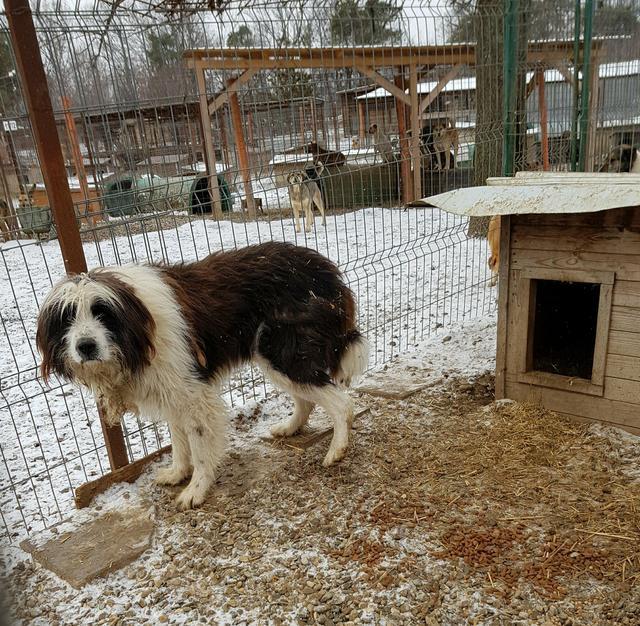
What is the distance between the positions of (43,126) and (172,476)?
6.80ft

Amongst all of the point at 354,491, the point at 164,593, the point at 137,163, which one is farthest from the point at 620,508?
the point at 137,163

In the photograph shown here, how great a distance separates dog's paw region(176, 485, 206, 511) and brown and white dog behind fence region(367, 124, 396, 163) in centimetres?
318

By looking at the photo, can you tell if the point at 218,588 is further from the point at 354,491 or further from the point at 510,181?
the point at 510,181

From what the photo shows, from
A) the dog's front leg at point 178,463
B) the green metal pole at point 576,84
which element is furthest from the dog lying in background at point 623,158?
the dog's front leg at point 178,463

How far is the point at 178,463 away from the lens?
3398mm

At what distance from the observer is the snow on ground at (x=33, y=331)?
11.1 feet

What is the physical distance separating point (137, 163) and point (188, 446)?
252cm

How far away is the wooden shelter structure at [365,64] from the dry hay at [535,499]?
228 cm

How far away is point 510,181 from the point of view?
13.1ft

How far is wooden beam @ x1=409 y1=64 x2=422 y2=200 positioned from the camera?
6047mm

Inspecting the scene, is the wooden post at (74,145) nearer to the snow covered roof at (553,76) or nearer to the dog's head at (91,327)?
the dog's head at (91,327)

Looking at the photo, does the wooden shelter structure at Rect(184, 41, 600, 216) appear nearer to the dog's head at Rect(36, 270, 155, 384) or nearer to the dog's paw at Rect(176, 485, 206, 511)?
the dog's head at Rect(36, 270, 155, 384)

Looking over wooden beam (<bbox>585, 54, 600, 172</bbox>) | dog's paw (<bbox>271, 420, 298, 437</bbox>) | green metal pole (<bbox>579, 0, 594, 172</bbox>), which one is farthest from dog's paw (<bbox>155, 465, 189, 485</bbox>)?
wooden beam (<bbox>585, 54, 600, 172</bbox>)

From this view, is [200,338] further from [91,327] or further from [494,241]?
[494,241]
